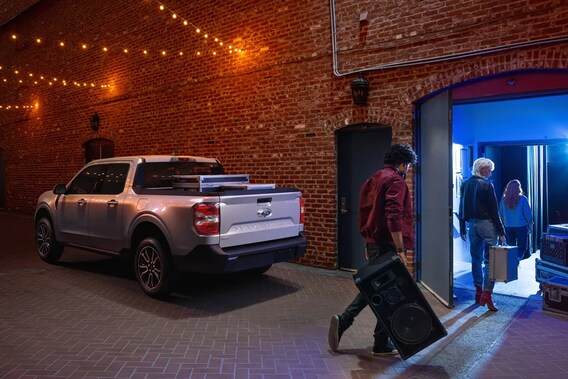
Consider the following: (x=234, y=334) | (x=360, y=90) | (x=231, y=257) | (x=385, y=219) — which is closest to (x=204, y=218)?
(x=231, y=257)

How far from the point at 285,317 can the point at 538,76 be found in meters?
4.35

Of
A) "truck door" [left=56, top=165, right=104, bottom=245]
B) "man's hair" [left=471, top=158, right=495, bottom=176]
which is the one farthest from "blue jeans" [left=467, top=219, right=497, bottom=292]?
"truck door" [left=56, top=165, right=104, bottom=245]

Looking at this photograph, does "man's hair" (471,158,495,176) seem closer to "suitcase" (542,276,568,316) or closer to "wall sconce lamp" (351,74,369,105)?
"suitcase" (542,276,568,316)

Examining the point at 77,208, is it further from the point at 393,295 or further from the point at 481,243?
the point at 481,243

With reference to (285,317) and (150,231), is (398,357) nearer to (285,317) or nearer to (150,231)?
(285,317)

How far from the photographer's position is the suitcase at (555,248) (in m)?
5.62

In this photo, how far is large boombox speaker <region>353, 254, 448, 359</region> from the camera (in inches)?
152

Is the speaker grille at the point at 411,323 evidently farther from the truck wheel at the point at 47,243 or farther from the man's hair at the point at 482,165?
the truck wheel at the point at 47,243

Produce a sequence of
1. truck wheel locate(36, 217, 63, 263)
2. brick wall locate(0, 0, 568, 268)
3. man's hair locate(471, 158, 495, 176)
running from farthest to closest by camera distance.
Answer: truck wheel locate(36, 217, 63, 263) → brick wall locate(0, 0, 568, 268) → man's hair locate(471, 158, 495, 176)

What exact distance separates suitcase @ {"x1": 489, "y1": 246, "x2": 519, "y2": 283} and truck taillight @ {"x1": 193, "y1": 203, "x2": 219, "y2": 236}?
11.3 feet

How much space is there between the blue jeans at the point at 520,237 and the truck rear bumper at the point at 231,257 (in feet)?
15.2

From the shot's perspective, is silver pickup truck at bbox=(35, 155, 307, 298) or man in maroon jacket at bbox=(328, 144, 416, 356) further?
silver pickup truck at bbox=(35, 155, 307, 298)

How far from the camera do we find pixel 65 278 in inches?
279

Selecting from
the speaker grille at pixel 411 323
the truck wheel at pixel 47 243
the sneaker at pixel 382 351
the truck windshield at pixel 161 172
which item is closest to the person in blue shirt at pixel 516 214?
the sneaker at pixel 382 351
